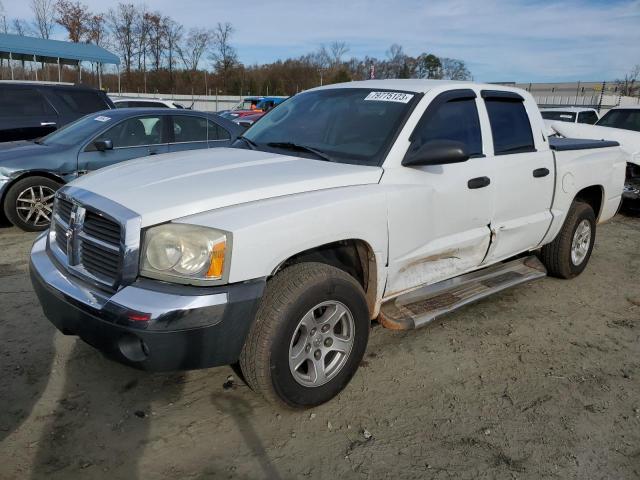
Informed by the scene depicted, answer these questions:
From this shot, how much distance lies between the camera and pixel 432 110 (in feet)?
11.6

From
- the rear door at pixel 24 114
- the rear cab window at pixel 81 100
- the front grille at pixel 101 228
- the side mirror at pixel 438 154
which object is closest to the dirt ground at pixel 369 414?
the front grille at pixel 101 228

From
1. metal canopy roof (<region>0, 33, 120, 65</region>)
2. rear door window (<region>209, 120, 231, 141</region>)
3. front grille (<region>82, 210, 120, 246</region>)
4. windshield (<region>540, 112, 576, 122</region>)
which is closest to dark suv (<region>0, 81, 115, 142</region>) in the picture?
rear door window (<region>209, 120, 231, 141</region>)

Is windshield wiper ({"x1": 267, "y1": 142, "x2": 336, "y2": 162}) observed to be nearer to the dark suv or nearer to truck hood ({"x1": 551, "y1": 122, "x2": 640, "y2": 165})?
the dark suv

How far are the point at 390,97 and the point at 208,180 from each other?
1506 millimetres

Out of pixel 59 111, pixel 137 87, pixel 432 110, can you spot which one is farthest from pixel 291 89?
pixel 432 110

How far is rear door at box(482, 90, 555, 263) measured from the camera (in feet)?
13.1

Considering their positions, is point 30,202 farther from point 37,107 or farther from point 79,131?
point 37,107

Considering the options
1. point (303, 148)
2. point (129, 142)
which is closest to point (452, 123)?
point (303, 148)

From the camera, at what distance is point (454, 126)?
373 cm

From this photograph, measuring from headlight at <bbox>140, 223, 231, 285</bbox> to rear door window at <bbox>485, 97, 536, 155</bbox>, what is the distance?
2493 millimetres

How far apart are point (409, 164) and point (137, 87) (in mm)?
55762

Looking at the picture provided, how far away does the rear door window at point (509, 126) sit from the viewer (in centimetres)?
404

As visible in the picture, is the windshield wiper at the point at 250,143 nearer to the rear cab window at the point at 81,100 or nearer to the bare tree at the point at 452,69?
the rear cab window at the point at 81,100

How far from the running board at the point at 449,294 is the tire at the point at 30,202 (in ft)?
16.7
